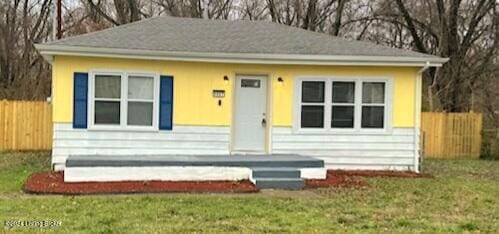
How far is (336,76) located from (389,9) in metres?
15.3

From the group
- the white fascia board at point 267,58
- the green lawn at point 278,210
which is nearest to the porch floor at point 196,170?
the green lawn at point 278,210

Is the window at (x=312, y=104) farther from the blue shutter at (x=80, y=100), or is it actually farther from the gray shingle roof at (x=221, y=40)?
the blue shutter at (x=80, y=100)

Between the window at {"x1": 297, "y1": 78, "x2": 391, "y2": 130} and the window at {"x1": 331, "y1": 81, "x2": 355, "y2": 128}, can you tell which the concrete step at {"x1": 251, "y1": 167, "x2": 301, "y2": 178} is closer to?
the window at {"x1": 297, "y1": 78, "x2": 391, "y2": 130}

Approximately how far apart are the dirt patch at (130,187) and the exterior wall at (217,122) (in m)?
1.93

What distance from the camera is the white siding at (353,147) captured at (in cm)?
1398

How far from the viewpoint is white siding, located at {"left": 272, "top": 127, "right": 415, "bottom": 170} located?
13984 millimetres

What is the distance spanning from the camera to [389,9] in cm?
2814

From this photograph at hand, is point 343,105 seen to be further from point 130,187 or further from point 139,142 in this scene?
point 130,187

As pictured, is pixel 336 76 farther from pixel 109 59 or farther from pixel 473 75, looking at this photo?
pixel 473 75

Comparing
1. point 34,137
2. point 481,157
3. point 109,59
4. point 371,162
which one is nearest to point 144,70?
point 109,59

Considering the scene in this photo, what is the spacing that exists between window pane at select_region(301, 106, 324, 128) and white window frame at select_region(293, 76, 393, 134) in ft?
0.27

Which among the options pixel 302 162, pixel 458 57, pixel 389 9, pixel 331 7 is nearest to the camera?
pixel 302 162

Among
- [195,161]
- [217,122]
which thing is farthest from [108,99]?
[195,161]
